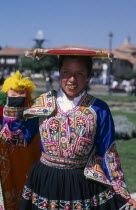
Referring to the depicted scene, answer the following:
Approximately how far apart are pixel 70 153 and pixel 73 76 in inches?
19.9

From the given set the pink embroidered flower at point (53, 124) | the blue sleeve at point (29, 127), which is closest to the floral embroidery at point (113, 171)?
the pink embroidered flower at point (53, 124)

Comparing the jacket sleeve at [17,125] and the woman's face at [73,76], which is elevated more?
the woman's face at [73,76]

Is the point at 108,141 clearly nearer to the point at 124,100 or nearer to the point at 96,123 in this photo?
the point at 96,123

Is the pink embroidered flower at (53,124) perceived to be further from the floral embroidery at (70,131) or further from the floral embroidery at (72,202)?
the floral embroidery at (72,202)

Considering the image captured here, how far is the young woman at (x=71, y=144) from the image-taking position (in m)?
2.48

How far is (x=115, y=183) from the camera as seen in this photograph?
2541 mm

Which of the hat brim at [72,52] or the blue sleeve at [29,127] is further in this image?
the blue sleeve at [29,127]

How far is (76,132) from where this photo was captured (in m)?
2.47

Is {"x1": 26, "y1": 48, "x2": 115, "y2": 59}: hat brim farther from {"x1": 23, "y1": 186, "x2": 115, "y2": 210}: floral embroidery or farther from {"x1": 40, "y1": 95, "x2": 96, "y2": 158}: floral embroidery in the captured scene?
{"x1": 23, "y1": 186, "x2": 115, "y2": 210}: floral embroidery

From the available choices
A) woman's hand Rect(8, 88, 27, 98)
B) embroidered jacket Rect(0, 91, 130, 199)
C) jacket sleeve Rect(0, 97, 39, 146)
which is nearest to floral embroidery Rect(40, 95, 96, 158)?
embroidered jacket Rect(0, 91, 130, 199)

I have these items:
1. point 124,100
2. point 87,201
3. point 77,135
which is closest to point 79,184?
point 87,201

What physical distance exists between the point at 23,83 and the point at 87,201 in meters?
0.89

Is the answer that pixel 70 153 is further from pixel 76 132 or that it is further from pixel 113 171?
pixel 113 171

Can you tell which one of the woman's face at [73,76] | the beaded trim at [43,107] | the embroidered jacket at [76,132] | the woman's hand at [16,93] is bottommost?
the embroidered jacket at [76,132]
